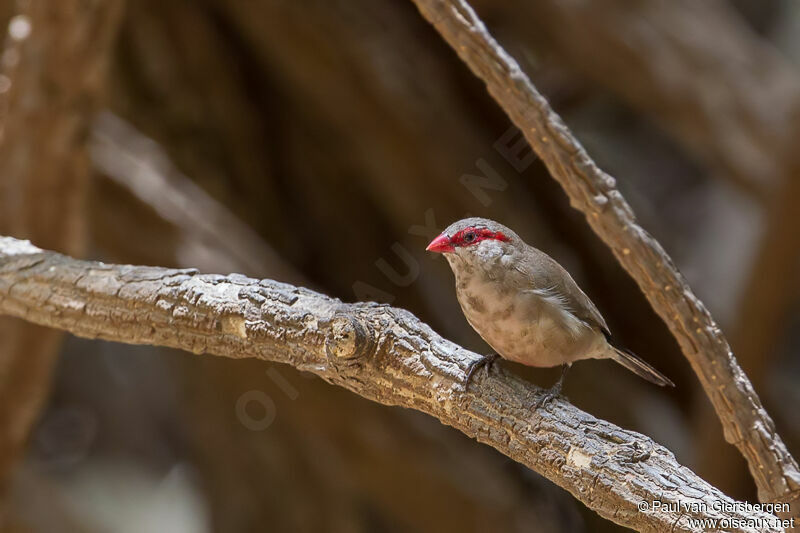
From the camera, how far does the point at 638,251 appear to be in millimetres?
2119

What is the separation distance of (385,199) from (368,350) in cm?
329

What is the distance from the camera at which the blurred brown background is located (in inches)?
184

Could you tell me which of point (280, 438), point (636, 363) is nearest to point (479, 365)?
point (636, 363)

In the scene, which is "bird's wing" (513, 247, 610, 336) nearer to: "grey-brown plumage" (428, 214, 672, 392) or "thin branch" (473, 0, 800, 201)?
"grey-brown plumage" (428, 214, 672, 392)

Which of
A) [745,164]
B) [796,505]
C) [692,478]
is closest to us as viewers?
[692,478]

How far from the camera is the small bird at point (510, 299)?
195 cm

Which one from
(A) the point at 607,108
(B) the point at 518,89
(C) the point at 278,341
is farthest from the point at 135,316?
(A) the point at 607,108

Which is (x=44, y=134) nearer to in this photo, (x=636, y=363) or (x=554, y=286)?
(x=554, y=286)

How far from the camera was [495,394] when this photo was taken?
197 centimetres

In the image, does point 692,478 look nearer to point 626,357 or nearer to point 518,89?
point 626,357

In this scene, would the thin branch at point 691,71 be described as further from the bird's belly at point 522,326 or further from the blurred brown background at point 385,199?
the bird's belly at point 522,326

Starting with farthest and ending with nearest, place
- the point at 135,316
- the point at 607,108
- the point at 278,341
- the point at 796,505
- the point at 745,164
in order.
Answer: the point at 607,108 → the point at 745,164 → the point at 135,316 → the point at 278,341 → the point at 796,505

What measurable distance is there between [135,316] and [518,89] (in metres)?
1.28

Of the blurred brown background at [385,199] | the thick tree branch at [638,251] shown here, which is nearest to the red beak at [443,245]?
the thick tree branch at [638,251]
